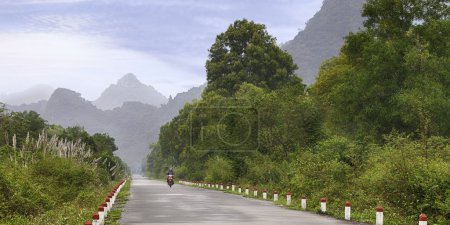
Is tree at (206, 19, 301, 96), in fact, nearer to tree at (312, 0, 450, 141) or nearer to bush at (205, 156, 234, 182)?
bush at (205, 156, 234, 182)

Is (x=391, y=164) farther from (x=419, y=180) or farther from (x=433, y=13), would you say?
(x=433, y=13)

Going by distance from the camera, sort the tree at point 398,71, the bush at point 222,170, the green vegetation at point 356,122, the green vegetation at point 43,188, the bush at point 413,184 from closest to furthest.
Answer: the bush at point 413,184
the green vegetation at point 43,188
the green vegetation at point 356,122
the tree at point 398,71
the bush at point 222,170

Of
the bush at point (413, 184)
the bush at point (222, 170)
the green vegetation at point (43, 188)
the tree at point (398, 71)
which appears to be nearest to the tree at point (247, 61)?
the bush at point (222, 170)

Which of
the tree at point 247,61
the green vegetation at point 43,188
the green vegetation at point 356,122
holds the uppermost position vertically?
the tree at point 247,61

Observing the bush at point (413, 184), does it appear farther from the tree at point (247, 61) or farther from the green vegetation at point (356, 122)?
the tree at point (247, 61)

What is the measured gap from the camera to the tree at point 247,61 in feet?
235

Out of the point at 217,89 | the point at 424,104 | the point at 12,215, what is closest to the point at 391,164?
the point at 12,215

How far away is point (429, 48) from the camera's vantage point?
129ft

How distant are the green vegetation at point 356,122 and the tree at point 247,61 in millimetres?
174

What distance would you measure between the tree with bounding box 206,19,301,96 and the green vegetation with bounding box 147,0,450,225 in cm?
17

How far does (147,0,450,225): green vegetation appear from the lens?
19016mm

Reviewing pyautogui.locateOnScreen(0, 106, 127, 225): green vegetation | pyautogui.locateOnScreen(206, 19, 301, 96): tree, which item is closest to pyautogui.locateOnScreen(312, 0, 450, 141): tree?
pyautogui.locateOnScreen(0, 106, 127, 225): green vegetation

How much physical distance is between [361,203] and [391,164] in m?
3.59

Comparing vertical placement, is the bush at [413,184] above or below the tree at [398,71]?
below
